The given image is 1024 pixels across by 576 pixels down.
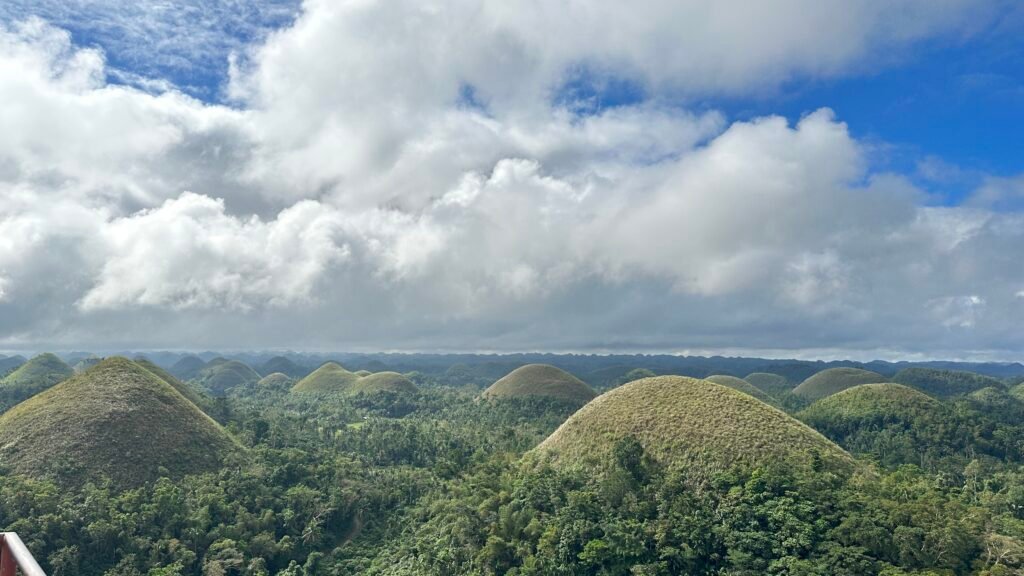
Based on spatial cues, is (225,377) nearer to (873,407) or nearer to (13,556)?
(873,407)

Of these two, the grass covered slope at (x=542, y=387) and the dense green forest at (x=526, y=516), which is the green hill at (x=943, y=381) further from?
the dense green forest at (x=526, y=516)

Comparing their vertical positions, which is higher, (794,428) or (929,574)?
(794,428)

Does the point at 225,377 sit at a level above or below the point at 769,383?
below

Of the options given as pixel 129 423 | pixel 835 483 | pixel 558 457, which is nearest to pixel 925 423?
pixel 835 483

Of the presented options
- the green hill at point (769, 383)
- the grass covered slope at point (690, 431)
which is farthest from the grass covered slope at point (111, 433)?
the green hill at point (769, 383)

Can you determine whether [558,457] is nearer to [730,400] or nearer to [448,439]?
[730,400]

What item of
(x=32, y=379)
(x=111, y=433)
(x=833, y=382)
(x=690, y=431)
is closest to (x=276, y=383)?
(x=32, y=379)
